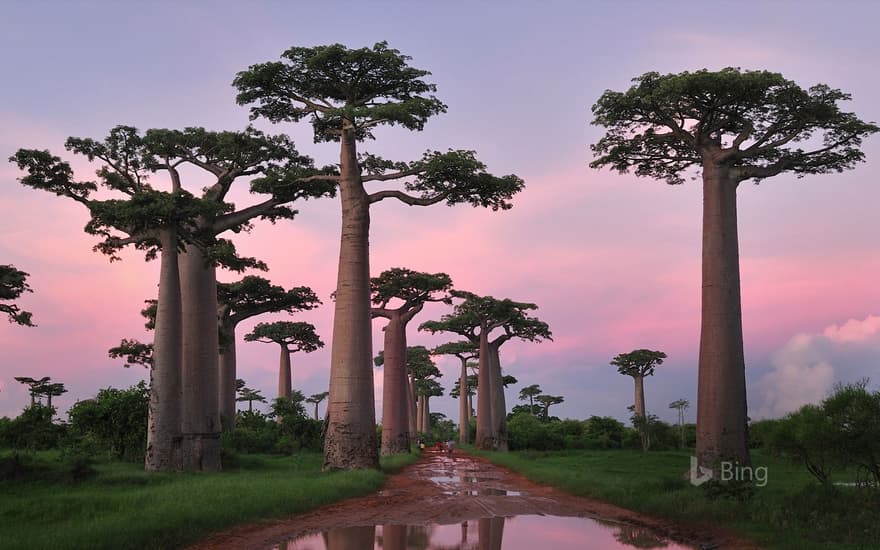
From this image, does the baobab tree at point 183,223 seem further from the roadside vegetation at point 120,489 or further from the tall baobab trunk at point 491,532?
the tall baobab trunk at point 491,532

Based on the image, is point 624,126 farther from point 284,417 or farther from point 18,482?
point 284,417

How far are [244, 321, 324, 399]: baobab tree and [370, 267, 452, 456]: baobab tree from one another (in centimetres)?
1057

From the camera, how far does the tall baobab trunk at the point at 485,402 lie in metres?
44.8

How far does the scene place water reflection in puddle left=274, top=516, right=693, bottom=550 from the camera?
10170mm

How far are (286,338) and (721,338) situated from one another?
34.9 meters

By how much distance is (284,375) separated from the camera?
4834 cm

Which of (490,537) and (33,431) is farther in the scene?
(33,431)

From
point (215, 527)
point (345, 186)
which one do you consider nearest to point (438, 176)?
point (345, 186)

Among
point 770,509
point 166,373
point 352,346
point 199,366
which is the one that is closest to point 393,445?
point 199,366

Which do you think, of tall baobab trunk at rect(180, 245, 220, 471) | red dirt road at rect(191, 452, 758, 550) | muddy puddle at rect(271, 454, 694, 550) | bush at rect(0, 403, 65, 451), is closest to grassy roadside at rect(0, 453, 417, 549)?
red dirt road at rect(191, 452, 758, 550)

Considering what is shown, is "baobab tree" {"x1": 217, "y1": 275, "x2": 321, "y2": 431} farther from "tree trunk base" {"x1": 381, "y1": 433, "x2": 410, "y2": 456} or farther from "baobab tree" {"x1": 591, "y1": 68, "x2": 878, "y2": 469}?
"baobab tree" {"x1": 591, "y1": 68, "x2": 878, "y2": 469}

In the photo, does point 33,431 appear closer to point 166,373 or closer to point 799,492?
point 166,373

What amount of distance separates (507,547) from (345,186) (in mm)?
14269

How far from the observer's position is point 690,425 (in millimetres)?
54688
